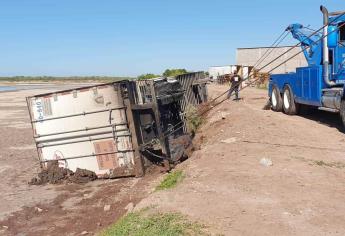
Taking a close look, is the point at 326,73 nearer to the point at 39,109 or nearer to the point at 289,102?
the point at 289,102

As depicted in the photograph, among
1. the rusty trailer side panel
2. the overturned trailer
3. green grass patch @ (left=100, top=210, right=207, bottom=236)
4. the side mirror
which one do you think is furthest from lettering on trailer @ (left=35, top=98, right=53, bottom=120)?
the side mirror

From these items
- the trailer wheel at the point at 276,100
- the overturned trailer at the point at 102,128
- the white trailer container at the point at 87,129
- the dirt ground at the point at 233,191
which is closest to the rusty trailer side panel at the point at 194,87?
the trailer wheel at the point at 276,100

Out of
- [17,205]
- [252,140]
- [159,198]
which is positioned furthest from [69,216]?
[252,140]

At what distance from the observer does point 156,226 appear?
614cm

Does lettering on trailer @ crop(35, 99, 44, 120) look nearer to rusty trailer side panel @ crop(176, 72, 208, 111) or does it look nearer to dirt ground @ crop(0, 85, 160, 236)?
dirt ground @ crop(0, 85, 160, 236)

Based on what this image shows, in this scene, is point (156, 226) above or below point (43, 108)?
below

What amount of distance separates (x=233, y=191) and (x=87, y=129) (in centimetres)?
529

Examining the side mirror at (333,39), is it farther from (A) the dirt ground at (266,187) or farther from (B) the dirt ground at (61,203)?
(B) the dirt ground at (61,203)

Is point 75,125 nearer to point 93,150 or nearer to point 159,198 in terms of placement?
point 93,150

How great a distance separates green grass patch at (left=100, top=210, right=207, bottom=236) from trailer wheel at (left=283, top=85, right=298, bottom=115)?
39.0ft

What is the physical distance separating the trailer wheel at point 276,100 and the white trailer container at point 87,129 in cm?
903

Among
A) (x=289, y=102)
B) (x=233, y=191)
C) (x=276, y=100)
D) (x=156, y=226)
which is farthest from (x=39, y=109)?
(x=276, y=100)

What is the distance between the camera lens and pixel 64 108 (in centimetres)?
1191

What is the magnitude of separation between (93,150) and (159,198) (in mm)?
4815
